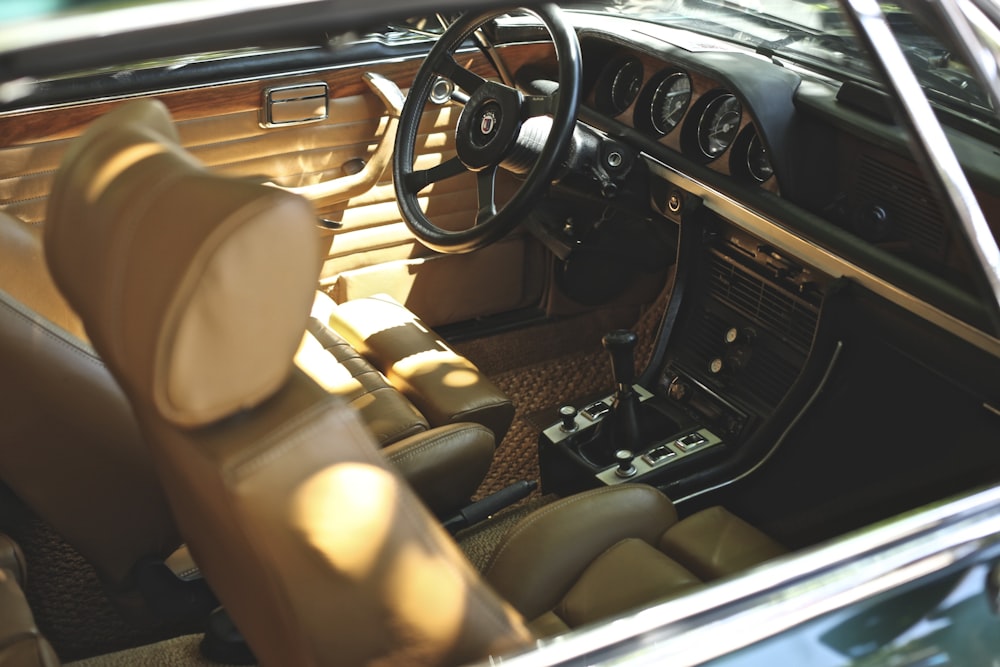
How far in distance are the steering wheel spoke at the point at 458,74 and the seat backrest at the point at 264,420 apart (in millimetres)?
1185

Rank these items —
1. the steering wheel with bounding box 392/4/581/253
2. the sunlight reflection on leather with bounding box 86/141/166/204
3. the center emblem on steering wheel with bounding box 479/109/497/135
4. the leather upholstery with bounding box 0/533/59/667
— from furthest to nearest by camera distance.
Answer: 1. the center emblem on steering wheel with bounding box 479/109/497/135
2. the steering wheel with bounding box 392/4/581/253
3. the leather upholstery with bounding box 0/533/59/667
4. the sunlight reflection on leather with bounding box 86/141/166/204

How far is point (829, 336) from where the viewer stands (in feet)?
6.21

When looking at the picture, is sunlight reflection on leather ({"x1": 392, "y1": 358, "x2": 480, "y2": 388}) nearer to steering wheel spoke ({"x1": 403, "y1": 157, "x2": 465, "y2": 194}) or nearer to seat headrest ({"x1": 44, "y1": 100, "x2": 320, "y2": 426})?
steering wheel spoke ({"x1": 403, "y1": 157, "x2": 465, "y2": 194})

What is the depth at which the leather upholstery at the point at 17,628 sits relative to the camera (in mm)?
1252

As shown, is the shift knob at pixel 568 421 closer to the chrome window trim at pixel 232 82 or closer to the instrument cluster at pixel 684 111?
the instrument cluster at pixel 684 111

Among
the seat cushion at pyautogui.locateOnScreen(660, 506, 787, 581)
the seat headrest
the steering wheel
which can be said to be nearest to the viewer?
the seat headrest

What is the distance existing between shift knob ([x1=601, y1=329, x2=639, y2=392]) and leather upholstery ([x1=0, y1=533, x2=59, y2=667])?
1.13 metres

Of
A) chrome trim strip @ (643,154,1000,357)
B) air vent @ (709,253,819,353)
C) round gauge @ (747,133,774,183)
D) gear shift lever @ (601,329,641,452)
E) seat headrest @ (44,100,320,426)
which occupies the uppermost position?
seat headrest @ (44,100,320,426)

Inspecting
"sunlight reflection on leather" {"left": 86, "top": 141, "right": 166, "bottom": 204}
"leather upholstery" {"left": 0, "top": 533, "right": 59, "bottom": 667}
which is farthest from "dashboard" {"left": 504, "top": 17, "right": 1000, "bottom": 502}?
"sunlight reflection on leather" {"left": 86, "top": 141, "right": 166, "bottom": 204}

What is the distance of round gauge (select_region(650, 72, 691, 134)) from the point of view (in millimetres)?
2199

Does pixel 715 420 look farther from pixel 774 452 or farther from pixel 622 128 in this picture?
pixel 622 128

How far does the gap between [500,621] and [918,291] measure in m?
1.01

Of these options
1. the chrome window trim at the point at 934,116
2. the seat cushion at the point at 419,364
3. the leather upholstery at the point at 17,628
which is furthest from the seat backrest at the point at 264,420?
the seat cushion at the point at 419,364

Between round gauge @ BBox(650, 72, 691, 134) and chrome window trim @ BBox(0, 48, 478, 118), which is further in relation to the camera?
round gauge @ BBox(650, 72, 691, 134)
